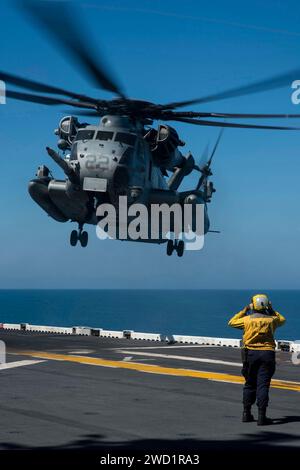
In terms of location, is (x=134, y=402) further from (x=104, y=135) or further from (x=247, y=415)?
(x=104, y=135)

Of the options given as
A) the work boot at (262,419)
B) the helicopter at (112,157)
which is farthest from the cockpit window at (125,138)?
the work boot at (262,419)

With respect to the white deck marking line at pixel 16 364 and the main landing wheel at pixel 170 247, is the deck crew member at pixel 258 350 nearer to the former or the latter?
the white deck marking line at pixel 16 364

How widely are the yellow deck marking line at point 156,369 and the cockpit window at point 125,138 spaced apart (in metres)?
7.67

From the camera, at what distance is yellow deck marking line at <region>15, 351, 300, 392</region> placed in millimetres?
17977

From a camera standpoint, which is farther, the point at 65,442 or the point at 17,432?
the point at 17,432

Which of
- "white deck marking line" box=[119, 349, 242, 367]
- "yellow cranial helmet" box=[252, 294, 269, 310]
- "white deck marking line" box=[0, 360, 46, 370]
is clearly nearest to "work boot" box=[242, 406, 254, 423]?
"yellow cranial helmet" box=[252, 294, 269, 310]

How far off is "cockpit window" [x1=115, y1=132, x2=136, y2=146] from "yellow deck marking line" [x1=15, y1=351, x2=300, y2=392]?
7.67m

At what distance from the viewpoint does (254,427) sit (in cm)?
1183

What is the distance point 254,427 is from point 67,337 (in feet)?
76.2

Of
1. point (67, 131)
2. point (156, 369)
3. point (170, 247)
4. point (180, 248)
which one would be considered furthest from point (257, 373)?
point (170, 247)

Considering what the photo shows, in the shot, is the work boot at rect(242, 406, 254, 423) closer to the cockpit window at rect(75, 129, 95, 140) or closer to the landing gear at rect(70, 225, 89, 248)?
the cockpit window at rect(75, 129, 95, 140)

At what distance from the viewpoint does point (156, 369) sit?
2084 cm
